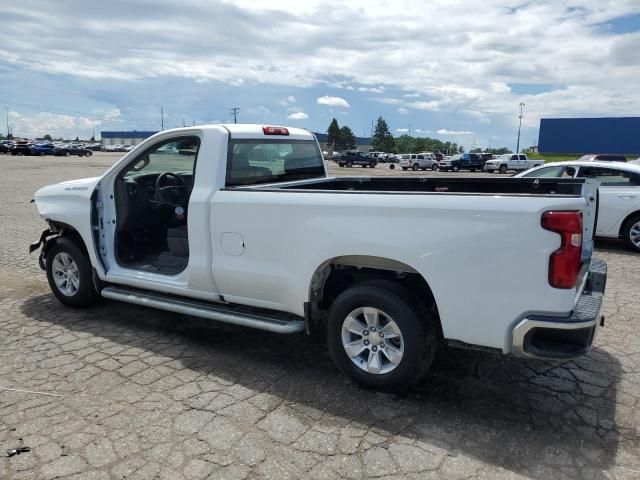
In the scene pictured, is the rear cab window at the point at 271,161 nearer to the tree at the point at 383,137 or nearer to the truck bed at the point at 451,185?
the truck bed at the point at 451,185

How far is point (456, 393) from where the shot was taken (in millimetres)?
3695

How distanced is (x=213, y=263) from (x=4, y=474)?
6.48 feet

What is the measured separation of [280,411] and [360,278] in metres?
1.14

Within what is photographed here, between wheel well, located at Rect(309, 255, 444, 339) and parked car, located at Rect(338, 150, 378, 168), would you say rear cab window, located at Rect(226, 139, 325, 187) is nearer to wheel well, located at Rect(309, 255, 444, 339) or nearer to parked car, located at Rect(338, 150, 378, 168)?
wheel well, located at Rect(309, 255, 444, 339)

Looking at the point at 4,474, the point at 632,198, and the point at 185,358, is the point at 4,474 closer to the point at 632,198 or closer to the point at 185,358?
the point at 185,358

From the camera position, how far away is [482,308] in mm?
3129

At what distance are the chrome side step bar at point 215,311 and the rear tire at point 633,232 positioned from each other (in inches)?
280

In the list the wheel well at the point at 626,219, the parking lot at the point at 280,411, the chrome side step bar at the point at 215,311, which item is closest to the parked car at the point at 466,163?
the wheel well at the point at 626,219

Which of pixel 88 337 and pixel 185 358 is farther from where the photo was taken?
pixel 88 337

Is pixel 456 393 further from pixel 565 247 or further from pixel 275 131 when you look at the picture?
pixel 275 131

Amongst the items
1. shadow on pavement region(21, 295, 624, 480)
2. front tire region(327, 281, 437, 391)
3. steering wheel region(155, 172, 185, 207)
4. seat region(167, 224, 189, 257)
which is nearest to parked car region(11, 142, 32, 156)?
steering wheel region(155, 172, 185, 207)

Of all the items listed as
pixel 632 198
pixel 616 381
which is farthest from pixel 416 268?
pixel 632 198

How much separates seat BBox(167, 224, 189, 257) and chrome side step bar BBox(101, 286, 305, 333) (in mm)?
499

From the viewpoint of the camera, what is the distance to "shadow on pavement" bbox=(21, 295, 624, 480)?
3.04 metres
